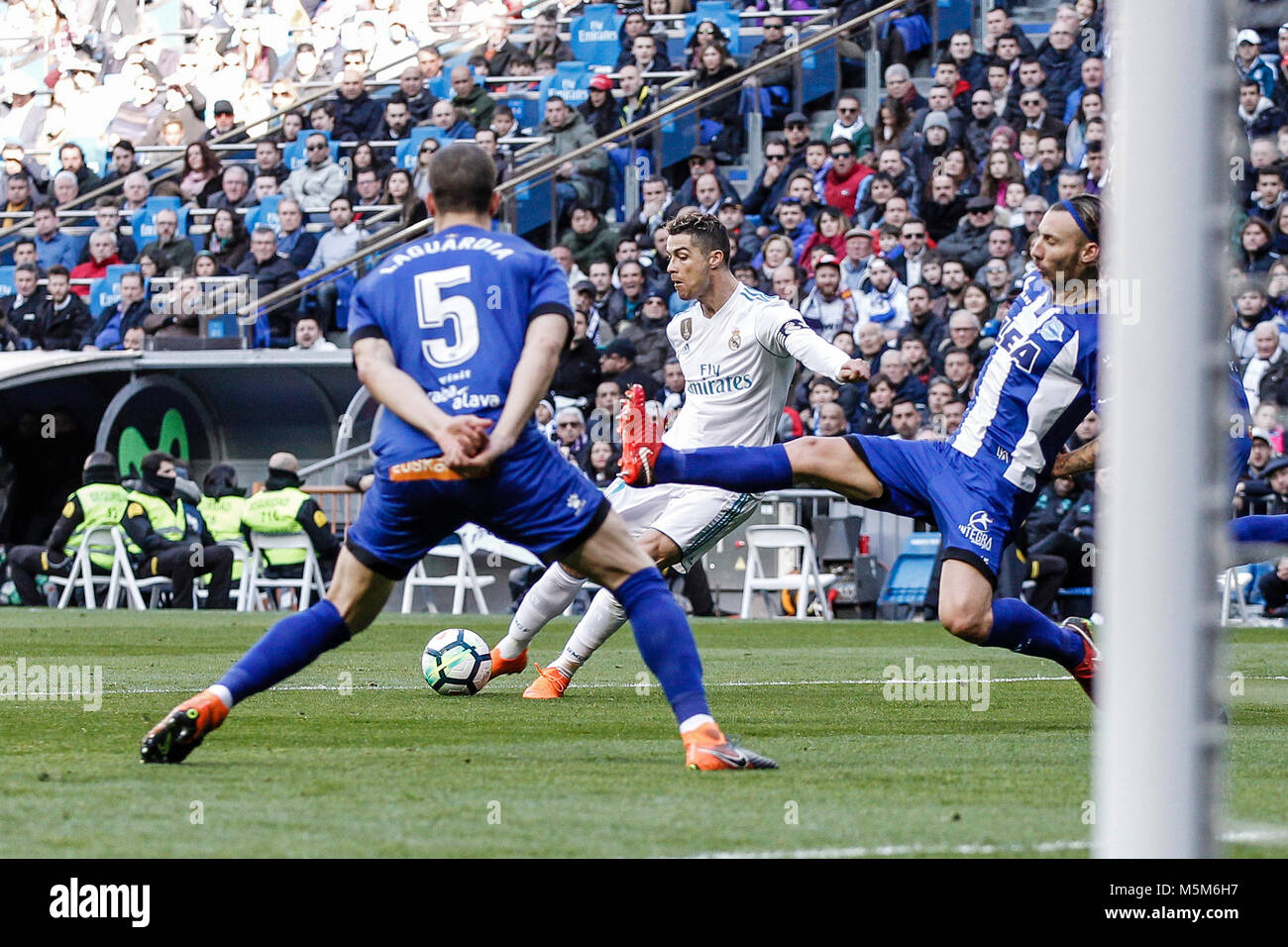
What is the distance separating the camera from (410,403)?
5633 millimetres

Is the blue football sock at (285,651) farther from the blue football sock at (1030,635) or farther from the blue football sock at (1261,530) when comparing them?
the blue football sock at (1261,530)

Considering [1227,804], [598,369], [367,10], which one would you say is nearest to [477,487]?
[1227,804]

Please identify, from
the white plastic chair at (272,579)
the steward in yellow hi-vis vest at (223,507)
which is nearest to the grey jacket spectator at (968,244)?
the white plastic chair at (272,579)

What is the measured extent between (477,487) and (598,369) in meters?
13.9

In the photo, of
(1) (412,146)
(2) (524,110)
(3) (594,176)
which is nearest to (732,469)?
(3) (594,176)

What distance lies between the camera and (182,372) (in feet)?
71.4

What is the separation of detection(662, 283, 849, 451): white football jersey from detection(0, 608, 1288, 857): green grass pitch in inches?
49.6

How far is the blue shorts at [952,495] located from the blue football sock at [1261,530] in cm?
109

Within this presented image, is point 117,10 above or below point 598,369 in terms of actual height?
above

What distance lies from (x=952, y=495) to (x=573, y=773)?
2463 mm

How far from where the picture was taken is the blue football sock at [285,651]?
5.84 metres

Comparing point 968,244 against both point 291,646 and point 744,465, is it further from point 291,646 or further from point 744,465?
point 291,646

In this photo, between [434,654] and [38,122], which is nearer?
[434,654]
